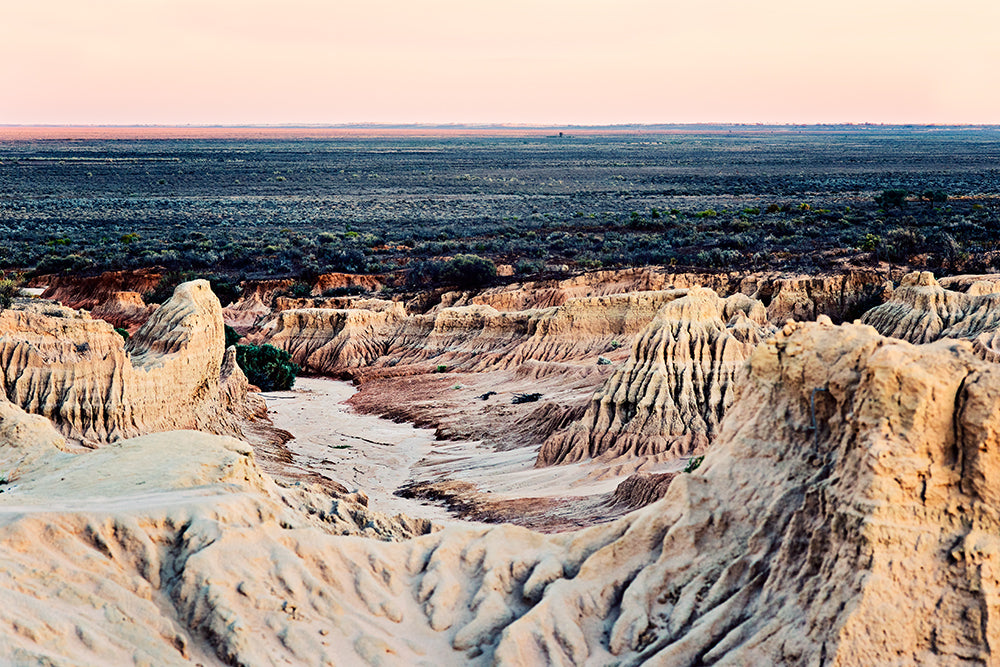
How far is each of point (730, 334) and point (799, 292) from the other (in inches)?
619

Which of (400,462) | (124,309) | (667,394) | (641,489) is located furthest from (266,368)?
(641,489)

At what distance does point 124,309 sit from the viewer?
44.3 m

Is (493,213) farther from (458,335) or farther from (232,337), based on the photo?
(232,337)

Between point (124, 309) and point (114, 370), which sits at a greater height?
point (114, 370)

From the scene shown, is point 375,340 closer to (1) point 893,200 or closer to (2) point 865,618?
(2) point 865,618

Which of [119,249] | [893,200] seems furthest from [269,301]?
[893,200]

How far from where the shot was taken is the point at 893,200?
76312mm

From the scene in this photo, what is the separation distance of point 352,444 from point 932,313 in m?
14.9

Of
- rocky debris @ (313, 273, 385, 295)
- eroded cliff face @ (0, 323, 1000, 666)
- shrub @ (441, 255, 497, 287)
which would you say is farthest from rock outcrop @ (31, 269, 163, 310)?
eroded cliff face @ (0, 323, 1000, 666)

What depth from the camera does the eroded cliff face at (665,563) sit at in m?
7.84

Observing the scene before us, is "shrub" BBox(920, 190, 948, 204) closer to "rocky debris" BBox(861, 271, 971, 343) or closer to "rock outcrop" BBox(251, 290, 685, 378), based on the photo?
"rock outcrop" BBox(251, 290, 685, 378)

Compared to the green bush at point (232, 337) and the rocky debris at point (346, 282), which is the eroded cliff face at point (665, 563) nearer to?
the green bush at point (232, 337)

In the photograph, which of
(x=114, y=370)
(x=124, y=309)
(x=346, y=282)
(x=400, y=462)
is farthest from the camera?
(x=346, y=282)

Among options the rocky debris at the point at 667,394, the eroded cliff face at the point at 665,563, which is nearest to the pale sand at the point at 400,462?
the rocky debris at the point at 667,394
